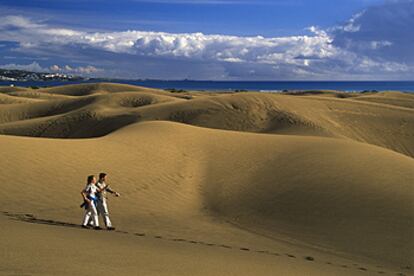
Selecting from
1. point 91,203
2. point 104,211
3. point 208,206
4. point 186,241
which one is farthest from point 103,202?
point 208,206

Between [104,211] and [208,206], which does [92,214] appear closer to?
[104,211]

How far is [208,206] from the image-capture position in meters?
14.6

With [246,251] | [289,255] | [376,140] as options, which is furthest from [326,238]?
[376,140]

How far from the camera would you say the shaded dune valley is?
814cm

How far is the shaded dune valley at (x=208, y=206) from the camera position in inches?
321

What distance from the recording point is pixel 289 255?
33.4 ft

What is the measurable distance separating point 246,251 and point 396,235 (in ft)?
12.9

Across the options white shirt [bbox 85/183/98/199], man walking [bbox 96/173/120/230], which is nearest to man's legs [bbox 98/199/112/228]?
man walking [bbox 96/173/120/230]

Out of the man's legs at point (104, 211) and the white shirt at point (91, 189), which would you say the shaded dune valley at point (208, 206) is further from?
the white shirt at point (91, 189)

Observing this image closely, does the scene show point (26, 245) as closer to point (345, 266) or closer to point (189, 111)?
point (345, 266)

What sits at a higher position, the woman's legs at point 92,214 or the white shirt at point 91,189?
the white shirt at point 91,189

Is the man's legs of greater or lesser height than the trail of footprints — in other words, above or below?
above

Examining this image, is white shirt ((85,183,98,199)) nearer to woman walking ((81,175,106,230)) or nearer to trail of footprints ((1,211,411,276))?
woman walking ((81,175,106,230))

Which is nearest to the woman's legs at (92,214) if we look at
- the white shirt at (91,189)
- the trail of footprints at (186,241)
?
the white shirt at (91,189)
